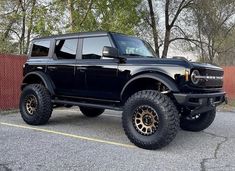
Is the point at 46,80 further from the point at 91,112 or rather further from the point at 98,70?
the point at 91,112

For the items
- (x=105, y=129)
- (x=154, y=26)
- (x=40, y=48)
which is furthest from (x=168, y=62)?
(x=154, y=26)

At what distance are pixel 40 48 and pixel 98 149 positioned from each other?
3.51 meters

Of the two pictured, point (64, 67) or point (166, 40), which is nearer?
point (64, 67)

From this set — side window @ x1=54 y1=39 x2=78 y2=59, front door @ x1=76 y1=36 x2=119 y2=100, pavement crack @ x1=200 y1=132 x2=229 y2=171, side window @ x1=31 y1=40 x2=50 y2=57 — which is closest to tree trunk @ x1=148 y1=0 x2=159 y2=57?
side window @ x1=31 y1=40 x2=50 y2=57

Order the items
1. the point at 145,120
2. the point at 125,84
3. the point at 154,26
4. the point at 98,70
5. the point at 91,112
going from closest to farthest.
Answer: the point at 145,120
the point at 125,84
the point at 98,70
the point at 91,112
the point at 154,26

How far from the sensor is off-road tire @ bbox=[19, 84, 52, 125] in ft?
27.6

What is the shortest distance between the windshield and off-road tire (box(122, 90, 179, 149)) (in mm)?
1096

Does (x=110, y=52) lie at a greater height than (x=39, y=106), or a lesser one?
greater

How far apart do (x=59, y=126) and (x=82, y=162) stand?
307 centimetres

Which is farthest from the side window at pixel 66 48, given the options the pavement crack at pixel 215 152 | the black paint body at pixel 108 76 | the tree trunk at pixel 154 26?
the tree trunk at pixel 154 26

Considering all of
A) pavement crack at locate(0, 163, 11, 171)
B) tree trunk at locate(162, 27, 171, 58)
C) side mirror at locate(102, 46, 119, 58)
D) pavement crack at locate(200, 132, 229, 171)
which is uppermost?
tree trunk at locate(162, 27, 171, 58)

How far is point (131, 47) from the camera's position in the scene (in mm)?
7875

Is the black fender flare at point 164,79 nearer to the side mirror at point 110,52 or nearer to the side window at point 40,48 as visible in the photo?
the side mirror at point 110,52

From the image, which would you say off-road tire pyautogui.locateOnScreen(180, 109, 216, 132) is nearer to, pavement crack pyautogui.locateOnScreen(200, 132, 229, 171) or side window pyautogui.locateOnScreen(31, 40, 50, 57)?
pavement crack pyautogui.locateOnScreen(200, 132, 229, 171)
